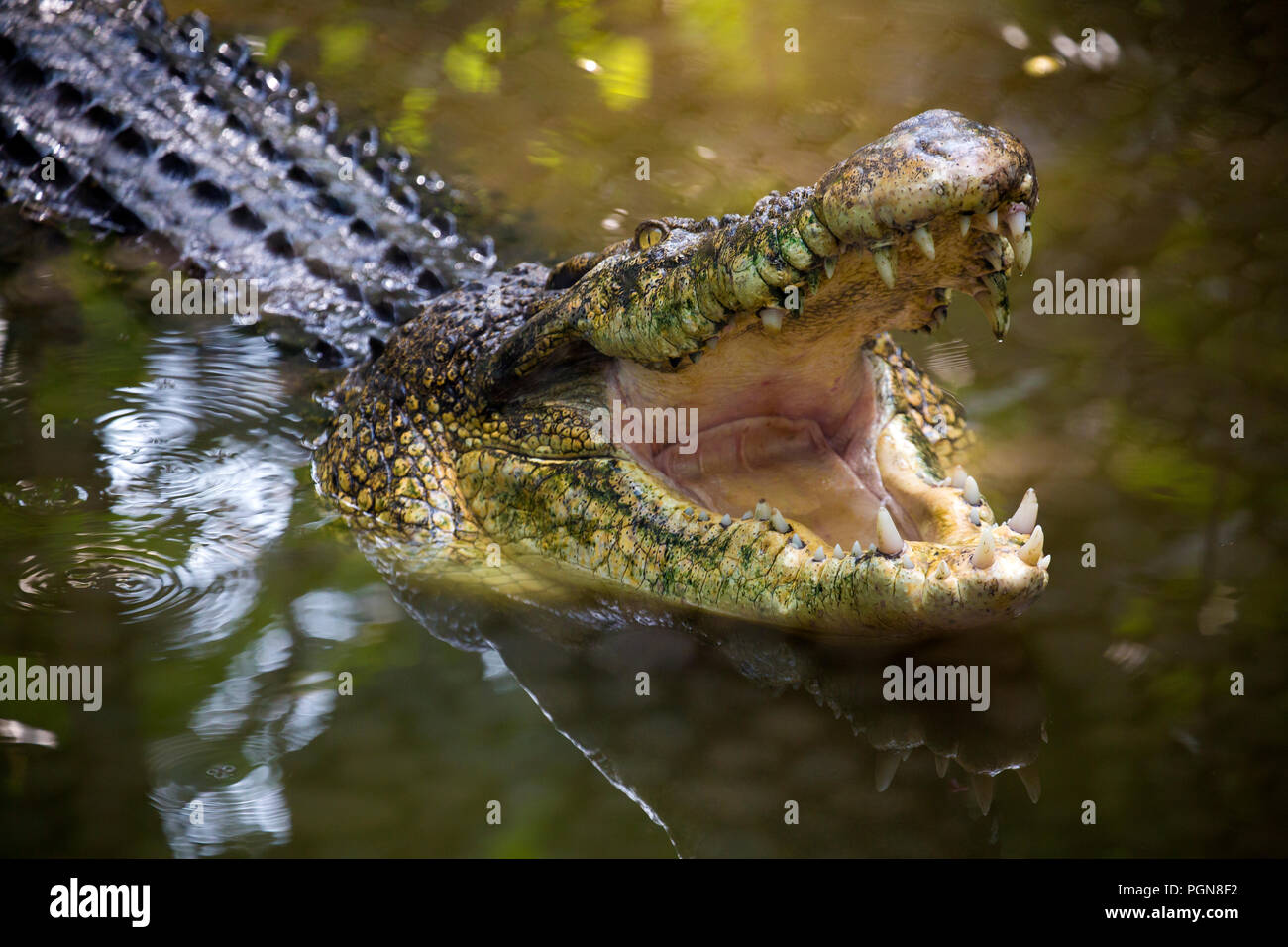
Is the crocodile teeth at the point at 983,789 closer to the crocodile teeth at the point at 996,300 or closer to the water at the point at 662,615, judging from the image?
the water at the point at 662,615

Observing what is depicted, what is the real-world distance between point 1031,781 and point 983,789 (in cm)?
11

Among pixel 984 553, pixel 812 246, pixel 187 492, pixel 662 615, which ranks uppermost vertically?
pixel 812 246

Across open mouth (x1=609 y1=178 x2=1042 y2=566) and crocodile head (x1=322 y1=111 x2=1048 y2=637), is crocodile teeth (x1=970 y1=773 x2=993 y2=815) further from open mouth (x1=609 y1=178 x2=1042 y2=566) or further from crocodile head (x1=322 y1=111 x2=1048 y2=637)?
open mouth (x1=609 y1=178 x2=1042 y2=566)

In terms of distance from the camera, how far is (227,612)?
9.77 ft

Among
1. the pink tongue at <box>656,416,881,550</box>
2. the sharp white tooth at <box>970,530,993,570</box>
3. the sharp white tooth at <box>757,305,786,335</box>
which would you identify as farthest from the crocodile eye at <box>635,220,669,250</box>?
the sharp white tooth at <box>970,530,993,570</box>

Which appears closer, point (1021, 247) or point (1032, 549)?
point (1021, 247)

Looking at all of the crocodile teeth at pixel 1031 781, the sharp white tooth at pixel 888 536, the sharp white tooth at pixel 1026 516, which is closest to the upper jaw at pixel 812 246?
the sharp white tooth at pixel 1026 516

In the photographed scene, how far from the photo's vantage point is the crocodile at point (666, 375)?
2.38 m

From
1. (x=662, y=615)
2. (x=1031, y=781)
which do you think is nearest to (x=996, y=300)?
(x=1031, y=781)

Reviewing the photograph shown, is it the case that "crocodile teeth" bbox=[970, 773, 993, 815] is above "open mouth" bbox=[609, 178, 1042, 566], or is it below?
below

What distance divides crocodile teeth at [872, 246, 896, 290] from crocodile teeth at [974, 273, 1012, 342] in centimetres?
31

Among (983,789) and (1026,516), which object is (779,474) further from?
(983,789)

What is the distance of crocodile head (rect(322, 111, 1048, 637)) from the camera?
2.25 m

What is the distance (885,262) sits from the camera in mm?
2256
